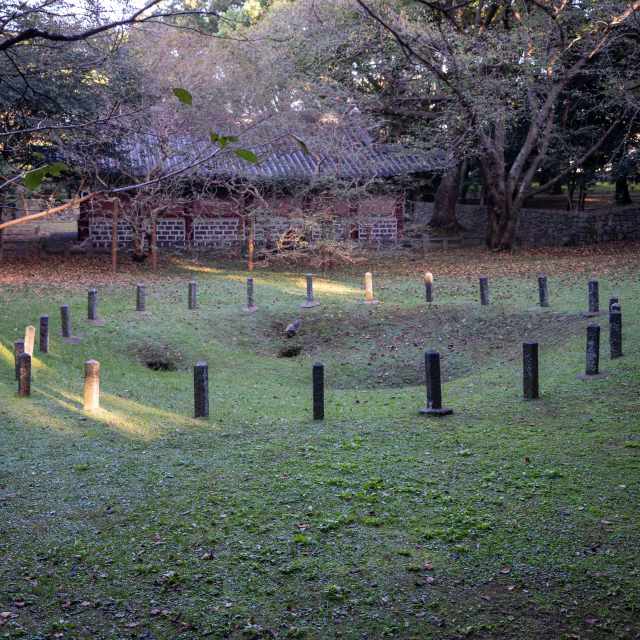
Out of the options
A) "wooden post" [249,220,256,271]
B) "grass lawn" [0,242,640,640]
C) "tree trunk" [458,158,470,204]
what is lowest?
"grass lawn" [0,242,640,640]

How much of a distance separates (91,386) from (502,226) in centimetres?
2145

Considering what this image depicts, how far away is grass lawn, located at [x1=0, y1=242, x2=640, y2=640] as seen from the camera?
4.14 m

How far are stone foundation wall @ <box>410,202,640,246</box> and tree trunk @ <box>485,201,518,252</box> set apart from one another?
3025 mm

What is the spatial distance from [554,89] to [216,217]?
14.9 metres

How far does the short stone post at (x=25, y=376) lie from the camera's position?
9477 millimetres

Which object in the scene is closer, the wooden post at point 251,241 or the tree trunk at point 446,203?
the wooden post at point 251,241

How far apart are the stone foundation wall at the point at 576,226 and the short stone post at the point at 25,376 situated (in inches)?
980

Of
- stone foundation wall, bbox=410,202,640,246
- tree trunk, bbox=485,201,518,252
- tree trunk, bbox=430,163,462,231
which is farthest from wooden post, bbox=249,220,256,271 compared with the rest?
tree trunk, bbox=430,163,462,231

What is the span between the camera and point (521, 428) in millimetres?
7730

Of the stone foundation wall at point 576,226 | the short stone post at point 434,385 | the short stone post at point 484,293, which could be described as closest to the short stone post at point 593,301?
the short stone post at point 484,293

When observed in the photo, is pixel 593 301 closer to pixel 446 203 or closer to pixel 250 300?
pixel 250 300

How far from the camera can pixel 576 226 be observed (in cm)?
2778

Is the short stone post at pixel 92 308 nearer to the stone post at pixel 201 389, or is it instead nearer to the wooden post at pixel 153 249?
the stone post at pixel 201 389

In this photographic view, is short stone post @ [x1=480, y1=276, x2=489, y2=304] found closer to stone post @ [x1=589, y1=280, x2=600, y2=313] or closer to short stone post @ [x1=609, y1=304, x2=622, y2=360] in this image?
stone post @ [x1=589, y1=280, x2=600, y2=313]
